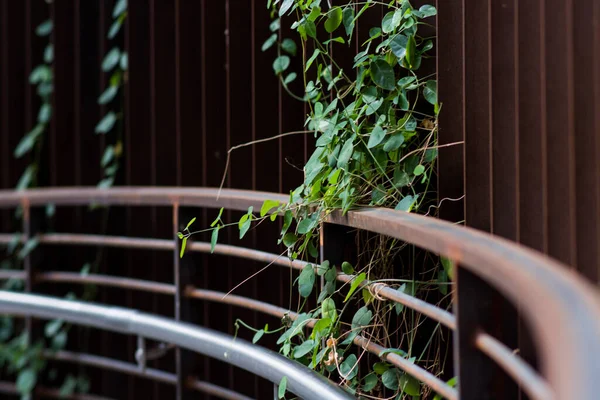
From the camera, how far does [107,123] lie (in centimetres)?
363

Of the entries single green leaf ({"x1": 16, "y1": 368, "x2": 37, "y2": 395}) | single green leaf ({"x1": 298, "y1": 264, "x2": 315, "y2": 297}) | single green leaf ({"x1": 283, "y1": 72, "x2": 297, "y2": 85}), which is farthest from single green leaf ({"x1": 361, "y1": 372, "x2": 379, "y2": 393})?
single green leaf ({"x1": 16, "y1": 368, "x2": 37, "y2": 395})

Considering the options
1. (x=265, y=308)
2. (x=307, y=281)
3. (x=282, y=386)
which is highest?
(x=307, y=281)

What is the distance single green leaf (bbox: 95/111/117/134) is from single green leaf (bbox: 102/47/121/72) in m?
0.19

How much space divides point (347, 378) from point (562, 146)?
0.77 metres

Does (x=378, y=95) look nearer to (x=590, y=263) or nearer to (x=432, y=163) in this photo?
(x=432, y=163)

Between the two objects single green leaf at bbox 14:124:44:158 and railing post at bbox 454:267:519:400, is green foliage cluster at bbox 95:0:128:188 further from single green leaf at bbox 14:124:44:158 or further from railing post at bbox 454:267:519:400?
railing post at bbox 454:267:519:400

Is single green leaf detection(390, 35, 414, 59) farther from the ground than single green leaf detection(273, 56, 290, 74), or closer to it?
closer to it

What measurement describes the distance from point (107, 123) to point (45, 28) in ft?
2.17

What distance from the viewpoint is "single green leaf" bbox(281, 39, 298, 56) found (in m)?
2.62

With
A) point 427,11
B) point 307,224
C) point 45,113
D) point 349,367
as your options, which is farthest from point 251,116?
point 45,113

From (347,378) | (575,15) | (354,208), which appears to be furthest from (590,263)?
(347,378)

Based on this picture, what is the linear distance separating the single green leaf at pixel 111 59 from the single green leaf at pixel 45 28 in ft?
1.50

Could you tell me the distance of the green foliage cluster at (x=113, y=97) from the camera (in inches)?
141

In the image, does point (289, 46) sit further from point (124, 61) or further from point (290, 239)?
point (124, 61)
